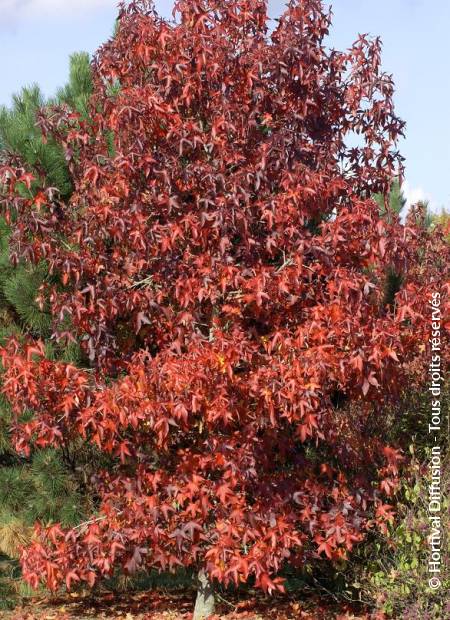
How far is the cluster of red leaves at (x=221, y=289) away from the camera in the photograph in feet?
15.8

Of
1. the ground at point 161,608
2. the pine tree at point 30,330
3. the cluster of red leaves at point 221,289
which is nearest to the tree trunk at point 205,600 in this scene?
the ground at point 161,608

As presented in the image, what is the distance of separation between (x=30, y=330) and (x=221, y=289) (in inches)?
105

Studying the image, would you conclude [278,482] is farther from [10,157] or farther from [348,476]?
[10,157]

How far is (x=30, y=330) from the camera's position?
735 cm

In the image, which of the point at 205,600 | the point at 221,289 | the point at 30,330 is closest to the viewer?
the point at 221,289

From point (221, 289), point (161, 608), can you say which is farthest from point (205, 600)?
point (221, 289)

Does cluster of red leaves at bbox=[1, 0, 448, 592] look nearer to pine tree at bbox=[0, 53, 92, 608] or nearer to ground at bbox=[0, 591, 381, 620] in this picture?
pine tree at bbox=[0, 53, 92, 608]

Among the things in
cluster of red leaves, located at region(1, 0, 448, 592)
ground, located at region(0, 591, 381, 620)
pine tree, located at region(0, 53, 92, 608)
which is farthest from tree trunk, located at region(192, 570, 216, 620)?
pine tree, located at region(0, 53, 92, 608)

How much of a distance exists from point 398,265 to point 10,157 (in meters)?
2.58

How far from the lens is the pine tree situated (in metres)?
6.93

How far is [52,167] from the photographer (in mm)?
7262

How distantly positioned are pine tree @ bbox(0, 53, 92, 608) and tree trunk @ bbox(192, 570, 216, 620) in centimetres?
123

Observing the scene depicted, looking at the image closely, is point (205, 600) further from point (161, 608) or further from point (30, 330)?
point (30, 330)

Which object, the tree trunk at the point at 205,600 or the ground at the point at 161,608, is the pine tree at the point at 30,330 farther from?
the tree trunk at the point at 205,600
